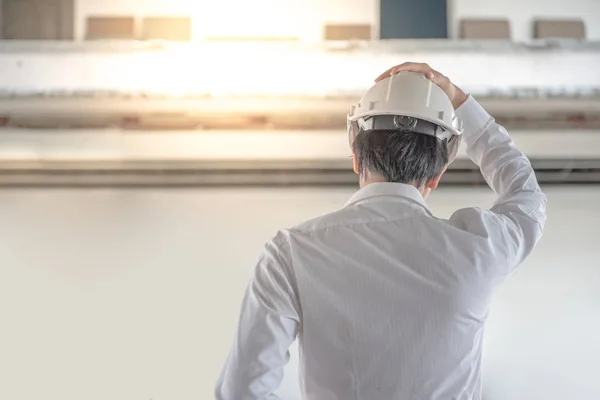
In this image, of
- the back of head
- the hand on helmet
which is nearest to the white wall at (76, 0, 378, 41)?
the hand on helmet

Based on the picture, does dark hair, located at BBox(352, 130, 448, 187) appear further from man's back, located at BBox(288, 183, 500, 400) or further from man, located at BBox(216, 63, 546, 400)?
man's back, located at BBox(288, 183, 500, 400)

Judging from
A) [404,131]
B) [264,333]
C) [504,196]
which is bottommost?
[264,333]

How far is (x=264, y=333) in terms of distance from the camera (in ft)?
3.44

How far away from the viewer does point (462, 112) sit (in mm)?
1331

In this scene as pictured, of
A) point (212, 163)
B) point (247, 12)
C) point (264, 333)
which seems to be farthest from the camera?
point (212, 163)

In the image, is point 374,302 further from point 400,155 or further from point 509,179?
point 509,179

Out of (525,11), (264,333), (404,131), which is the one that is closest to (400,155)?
(404,131)

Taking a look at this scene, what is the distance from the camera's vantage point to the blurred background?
1718 millimetres

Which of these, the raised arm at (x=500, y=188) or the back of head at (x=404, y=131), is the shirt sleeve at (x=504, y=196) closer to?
Answer: the raised arm at (x=500, y=188)

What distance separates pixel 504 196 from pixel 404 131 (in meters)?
0.28

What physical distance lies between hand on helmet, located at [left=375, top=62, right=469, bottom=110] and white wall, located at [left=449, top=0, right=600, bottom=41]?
21.7 inches

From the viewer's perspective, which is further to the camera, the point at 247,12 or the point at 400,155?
the point at 247,12

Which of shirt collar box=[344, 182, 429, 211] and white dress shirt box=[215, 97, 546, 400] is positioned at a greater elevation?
shirt collar box=[344, 182, 429, 211]

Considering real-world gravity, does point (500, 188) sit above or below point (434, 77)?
below
